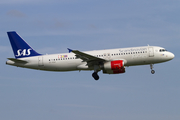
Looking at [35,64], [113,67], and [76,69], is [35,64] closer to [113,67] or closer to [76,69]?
[76,69]

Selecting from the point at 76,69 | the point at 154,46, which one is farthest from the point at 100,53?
the point at 154,46

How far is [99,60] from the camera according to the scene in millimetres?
46250

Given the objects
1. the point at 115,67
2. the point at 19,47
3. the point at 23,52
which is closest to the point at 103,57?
the point at 115,67

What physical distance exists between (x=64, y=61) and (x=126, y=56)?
9904 mm

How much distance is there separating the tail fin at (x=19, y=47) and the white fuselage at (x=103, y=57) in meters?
1.39

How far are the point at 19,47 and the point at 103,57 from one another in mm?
14902

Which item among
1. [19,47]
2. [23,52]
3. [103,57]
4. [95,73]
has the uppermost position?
[19,47]

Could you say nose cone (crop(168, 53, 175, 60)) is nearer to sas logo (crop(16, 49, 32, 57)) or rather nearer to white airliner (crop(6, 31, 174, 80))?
white airliner (crop(6, 31, 174, 80))

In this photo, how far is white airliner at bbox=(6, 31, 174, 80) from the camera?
46125 mm

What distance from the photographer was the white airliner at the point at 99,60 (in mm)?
46125

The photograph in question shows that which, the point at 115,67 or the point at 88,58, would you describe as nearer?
the point at 115,67

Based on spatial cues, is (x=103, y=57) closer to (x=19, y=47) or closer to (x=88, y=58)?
(x=88, y=58)

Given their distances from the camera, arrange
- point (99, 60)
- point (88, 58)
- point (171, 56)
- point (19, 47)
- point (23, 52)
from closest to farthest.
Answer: point (88, 58), point (99, 60), point (171, 56), point (23, 52), point (19, 47)

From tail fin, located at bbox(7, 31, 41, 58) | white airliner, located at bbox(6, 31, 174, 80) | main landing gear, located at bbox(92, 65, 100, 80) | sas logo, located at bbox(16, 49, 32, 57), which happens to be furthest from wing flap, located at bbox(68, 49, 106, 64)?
sas logo, located at bbox(16, 49, 32, 57)
